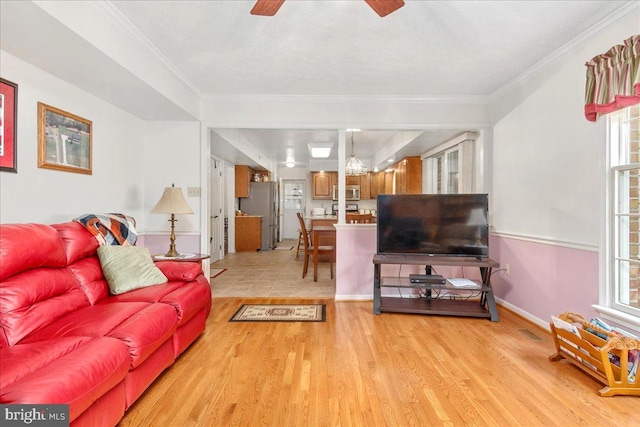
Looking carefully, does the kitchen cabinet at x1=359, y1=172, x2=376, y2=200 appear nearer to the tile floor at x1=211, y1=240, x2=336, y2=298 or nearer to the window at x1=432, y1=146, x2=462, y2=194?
the tile floor at x1=211, y1=240, x2=336, y2=298

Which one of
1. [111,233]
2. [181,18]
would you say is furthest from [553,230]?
[111,233]

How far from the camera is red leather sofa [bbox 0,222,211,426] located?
130cm

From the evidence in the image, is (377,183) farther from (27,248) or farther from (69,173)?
(27,248)

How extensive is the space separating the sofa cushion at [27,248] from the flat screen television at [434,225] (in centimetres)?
272

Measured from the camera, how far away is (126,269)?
2.47 metres

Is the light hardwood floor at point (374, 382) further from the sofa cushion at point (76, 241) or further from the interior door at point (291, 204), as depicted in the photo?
the interior door at point (291, 204)

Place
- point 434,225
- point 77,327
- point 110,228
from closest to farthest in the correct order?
point 77,327 < point 110,228 < point 434,225

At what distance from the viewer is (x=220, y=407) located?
72.3 inches

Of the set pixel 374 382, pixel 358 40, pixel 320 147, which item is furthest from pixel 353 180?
pixel 374 382

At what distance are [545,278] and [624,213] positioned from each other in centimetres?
92

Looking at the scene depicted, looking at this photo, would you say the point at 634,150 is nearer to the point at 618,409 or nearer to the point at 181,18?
the point at 618,409

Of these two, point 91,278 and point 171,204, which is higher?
point 171,204

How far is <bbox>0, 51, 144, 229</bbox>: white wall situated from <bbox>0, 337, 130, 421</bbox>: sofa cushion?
1355 mm

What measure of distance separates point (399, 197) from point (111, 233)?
2.70m
